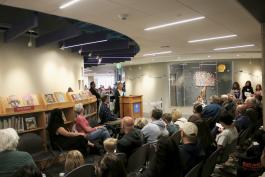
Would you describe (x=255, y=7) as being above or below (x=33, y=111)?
above

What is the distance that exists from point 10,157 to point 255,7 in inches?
183

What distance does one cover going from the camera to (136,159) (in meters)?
3.82

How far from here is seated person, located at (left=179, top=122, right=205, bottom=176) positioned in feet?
9.95

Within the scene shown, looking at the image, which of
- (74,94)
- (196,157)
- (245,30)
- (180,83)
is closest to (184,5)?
(196,157)

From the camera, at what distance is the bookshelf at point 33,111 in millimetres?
5414

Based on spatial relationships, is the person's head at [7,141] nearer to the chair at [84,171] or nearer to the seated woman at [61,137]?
the chair at [84,171]

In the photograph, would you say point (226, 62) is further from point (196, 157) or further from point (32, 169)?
point (32, 169)

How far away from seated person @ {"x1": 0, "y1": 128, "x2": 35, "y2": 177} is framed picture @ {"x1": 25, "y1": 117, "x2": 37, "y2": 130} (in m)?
2.66

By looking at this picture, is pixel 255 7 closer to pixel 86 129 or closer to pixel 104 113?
pixel 86 129

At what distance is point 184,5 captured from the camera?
14.6ft

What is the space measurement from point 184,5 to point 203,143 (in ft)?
7.10

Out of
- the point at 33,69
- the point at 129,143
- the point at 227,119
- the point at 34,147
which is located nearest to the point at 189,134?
the point at 129,143

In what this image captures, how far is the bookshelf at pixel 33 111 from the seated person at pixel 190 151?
352 centimetres

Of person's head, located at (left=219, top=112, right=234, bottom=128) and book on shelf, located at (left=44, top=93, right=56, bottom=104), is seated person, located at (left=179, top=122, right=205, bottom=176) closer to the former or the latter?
person's head, located at (left=219, top=112, right=234, bottom=128)
